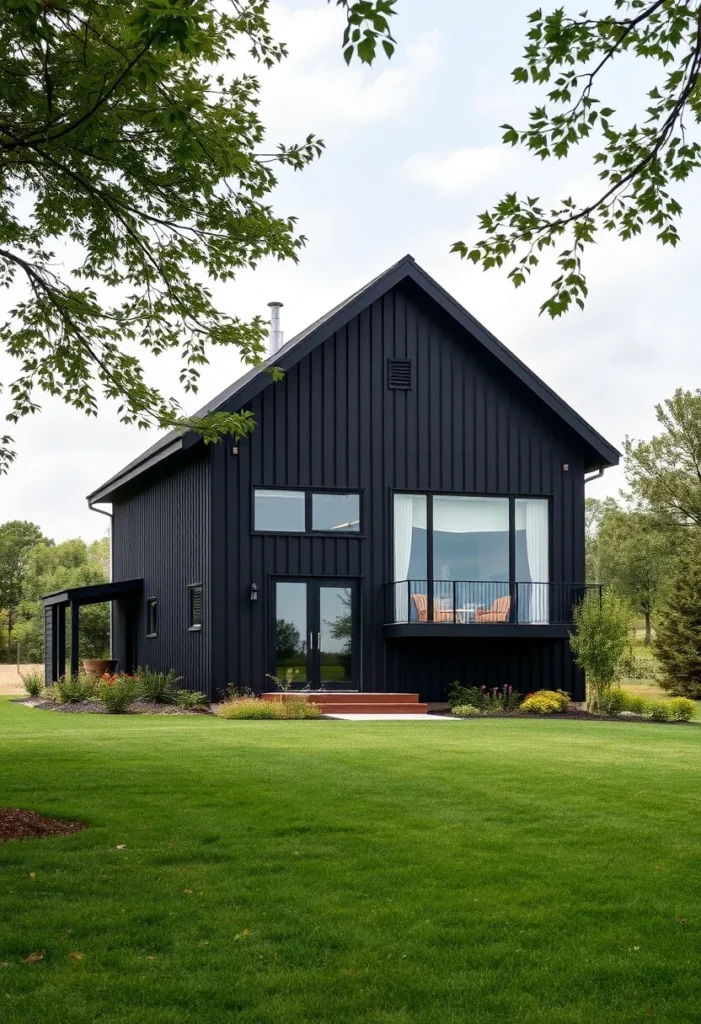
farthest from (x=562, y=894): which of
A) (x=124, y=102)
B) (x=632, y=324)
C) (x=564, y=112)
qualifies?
(x=632, y=324)

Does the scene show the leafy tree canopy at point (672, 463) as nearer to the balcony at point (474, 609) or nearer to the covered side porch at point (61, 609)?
the balcony at point (474, 609)

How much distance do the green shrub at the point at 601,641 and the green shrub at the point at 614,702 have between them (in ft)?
0.26

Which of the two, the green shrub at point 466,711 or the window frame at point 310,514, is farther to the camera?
the window frame at point 310,514

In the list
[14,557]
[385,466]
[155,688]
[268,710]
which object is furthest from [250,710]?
[14,557]

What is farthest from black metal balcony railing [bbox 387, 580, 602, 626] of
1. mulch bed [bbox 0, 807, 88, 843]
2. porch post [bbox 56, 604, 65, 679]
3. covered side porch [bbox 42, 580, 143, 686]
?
mulch bed [bbox 0, 807, 88, 843]

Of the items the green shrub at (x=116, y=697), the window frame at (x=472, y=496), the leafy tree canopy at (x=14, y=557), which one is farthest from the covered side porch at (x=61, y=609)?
the leafy tree canopy at (x=14, y=557)

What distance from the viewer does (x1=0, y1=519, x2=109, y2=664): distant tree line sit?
48.8m

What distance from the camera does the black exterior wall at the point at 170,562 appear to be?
21094 mm

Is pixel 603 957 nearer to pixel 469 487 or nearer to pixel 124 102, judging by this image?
pixel 124 102

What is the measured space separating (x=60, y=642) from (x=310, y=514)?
8.13 m

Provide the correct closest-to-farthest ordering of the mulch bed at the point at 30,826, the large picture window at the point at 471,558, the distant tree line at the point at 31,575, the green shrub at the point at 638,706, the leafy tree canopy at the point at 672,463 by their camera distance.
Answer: the mulch bed at the point at 30,826 < the green shrub at the point at 638,706 < the large picture window at the point at 471,558 < the leafy tree canopy at the point at 672,463 < the distant tree line at the point at 31,575

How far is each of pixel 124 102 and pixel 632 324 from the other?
31137mm

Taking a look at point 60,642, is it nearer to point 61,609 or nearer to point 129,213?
point 61,609

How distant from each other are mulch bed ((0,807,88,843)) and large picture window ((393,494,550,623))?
1398 centimetres
